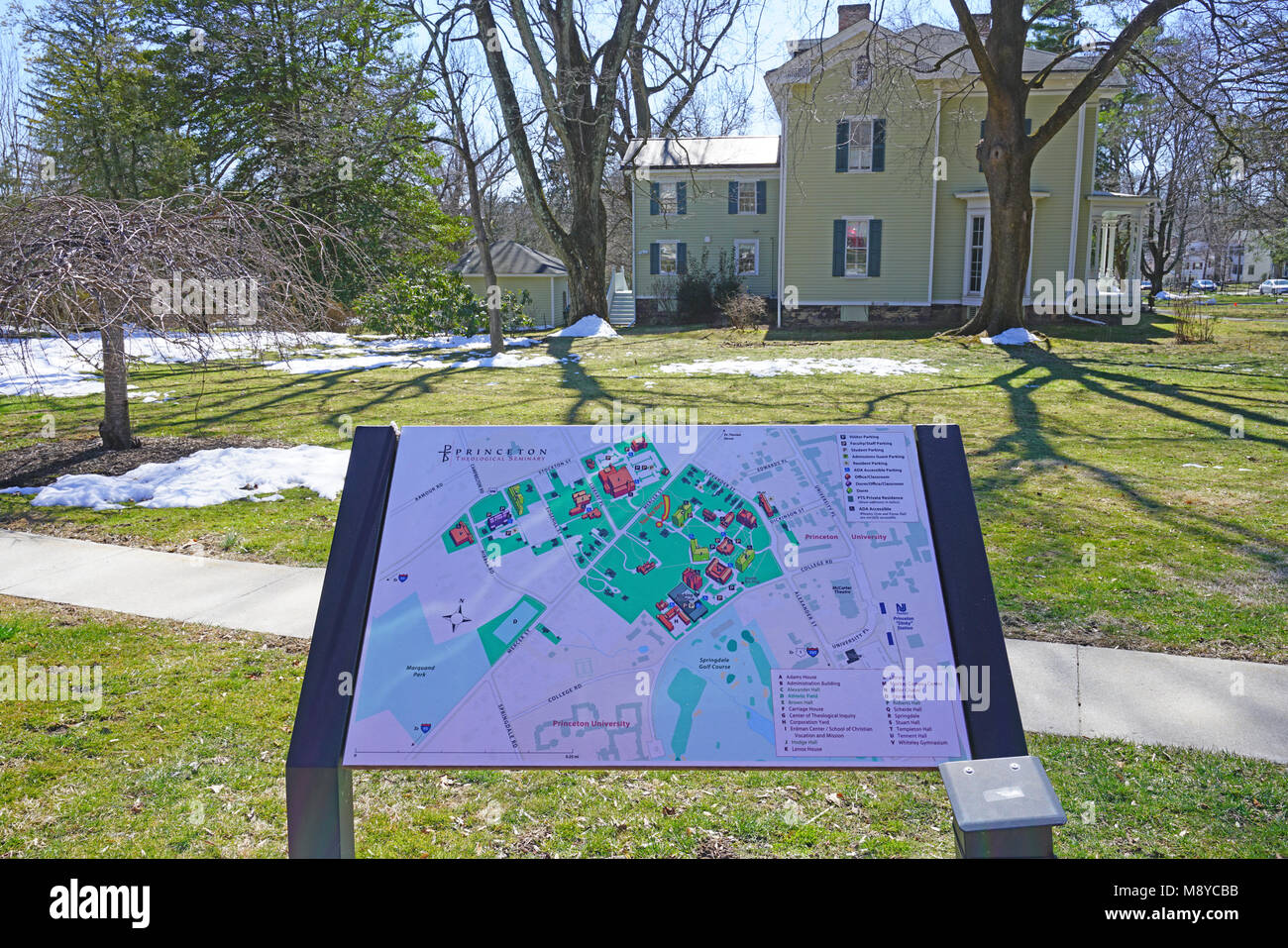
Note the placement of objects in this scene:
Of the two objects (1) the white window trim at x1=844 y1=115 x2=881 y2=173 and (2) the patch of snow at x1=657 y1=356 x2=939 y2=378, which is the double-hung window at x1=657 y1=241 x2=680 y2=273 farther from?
(2) the patch of snow at x1=657 y1=356 x2=939 y2=378

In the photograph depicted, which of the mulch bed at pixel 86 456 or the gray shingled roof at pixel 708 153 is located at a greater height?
the gray shingled roof at pixel 708 153

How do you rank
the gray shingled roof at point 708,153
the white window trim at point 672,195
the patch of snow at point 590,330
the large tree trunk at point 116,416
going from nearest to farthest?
1. the large tree trunk at point 116,416
2. the patch of snow at point 590,330
3. the gray shingled roof at point 708,153
4. the white window trim at point 672,195

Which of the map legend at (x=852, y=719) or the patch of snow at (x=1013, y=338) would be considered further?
the patch of snow at (x=1013, y=338)

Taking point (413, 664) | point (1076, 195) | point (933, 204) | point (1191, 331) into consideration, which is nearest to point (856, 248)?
point (933, 204)

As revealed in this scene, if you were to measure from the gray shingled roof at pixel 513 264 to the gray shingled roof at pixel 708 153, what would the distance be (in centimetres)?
674

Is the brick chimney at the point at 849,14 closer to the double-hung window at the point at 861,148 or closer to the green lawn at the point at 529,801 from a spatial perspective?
the double-hung window at the point at 861,148

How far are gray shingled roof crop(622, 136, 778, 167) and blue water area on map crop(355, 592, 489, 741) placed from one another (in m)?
30.5

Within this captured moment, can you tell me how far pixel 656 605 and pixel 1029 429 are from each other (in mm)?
9832

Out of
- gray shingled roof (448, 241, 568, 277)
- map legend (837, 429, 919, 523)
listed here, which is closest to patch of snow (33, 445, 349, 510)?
map legend (837, 429, 919, 523)

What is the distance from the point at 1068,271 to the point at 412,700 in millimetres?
29063

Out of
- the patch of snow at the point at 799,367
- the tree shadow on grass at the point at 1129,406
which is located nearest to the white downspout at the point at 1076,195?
the tree shadow on grass at the point at 1129,406

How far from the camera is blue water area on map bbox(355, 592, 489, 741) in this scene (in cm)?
280

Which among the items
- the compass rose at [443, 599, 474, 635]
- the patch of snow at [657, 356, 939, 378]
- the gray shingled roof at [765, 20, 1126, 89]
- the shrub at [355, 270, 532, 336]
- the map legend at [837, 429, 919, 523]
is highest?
the gray shingled roof at [765, 20, 1126, 89]

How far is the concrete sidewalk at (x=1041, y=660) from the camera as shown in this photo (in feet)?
14.2
